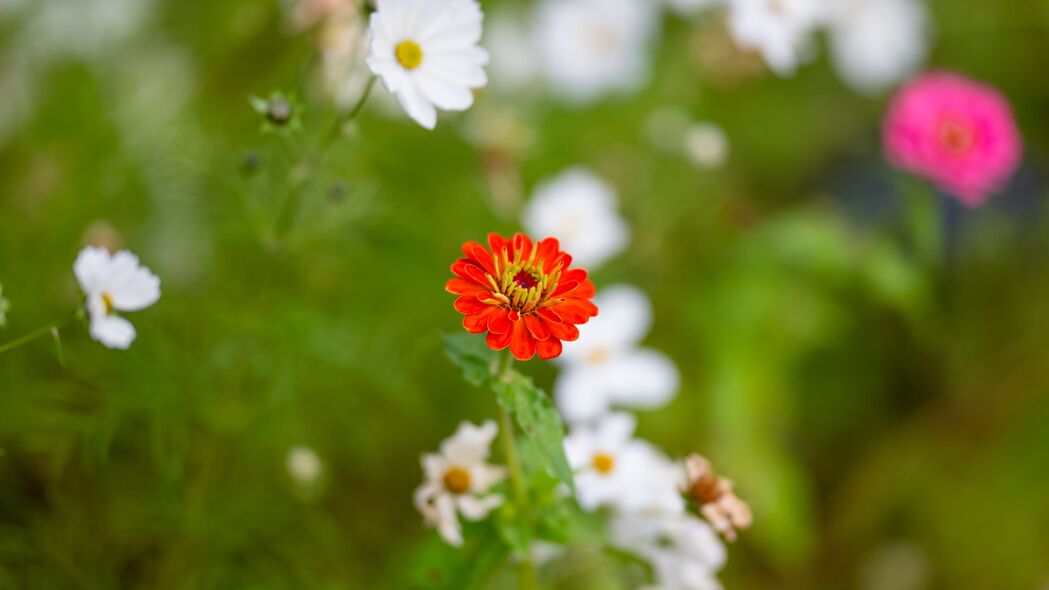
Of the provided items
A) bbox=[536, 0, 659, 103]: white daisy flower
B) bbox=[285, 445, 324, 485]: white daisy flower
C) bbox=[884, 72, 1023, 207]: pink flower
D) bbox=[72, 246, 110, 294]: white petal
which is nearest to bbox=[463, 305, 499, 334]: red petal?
bbox=[72, 246, 110, 294]: white petal

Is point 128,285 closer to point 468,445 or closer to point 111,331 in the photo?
point 111,331

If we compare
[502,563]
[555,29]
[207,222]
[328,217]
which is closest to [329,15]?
[328,217]

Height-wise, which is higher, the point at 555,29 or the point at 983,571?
the point at 555,29

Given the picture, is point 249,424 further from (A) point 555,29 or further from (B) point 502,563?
(A) point 555,29

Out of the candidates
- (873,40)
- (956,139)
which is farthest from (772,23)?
(873,40)

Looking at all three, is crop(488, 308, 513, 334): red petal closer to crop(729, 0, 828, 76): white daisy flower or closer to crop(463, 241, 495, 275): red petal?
crop(463, 241, 495, 275): red petal

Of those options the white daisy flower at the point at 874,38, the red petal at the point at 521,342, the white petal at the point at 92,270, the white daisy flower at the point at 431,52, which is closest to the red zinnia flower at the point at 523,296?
the red petal at the point at 521,342
